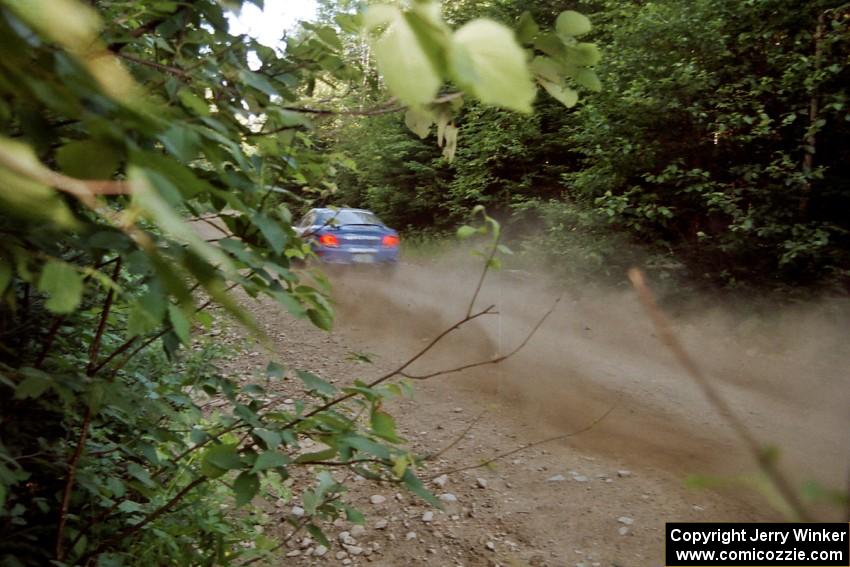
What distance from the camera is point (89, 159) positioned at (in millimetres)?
625

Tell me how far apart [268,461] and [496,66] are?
109 cm

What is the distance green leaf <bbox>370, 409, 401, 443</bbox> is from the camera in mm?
1294

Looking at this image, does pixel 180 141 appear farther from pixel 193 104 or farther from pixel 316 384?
pixel 316 384

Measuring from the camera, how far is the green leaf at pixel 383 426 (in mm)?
1294

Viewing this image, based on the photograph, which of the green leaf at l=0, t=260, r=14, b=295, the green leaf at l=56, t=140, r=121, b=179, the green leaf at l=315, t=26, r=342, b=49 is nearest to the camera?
the green leaf at l=56, t=140, r=121, b=179

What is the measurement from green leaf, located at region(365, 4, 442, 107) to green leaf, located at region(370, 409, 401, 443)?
969 mm

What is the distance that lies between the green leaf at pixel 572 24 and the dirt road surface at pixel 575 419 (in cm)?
89

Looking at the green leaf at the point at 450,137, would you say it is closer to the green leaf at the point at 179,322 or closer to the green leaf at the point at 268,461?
the green leaf at the point at 179,322

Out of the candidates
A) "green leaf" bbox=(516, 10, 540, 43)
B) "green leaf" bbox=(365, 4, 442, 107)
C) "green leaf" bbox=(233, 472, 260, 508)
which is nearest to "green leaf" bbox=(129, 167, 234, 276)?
"green leaf" bbox=(365, 4, 442, 107)

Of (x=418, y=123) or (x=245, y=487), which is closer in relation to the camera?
(x=245, y=487)

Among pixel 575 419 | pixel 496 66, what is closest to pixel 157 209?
pixel 496 66

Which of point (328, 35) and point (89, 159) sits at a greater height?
point (328, 35)

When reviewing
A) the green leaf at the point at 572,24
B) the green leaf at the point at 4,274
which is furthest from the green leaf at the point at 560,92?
the green leaf at the point at 4,274

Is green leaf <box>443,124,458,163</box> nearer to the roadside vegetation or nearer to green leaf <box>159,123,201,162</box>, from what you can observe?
the roadside vegetation
